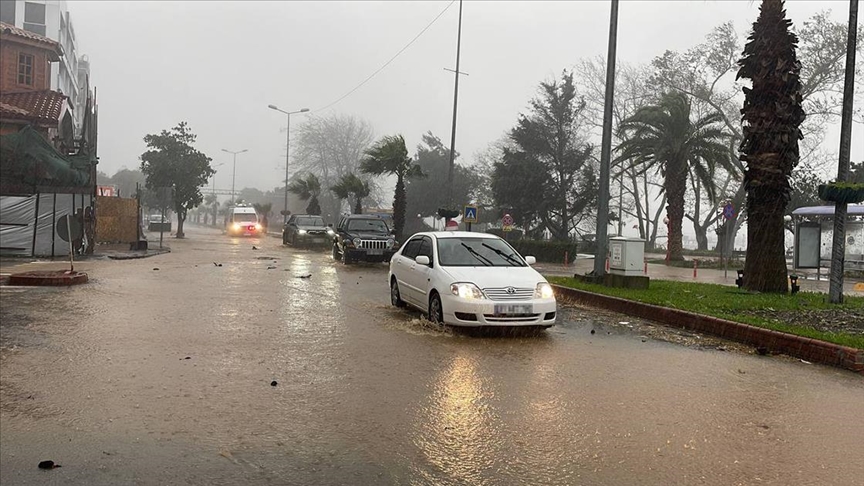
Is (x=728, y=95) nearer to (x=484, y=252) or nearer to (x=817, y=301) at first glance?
(x=817, y=301)

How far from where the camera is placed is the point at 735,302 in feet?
40.5

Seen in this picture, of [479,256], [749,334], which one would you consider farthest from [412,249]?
[749,334]

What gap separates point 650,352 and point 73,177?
768 inches

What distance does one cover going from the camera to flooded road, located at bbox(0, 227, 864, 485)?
13.5 feet

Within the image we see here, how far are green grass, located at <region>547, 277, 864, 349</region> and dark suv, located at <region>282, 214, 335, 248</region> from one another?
63.8 feet

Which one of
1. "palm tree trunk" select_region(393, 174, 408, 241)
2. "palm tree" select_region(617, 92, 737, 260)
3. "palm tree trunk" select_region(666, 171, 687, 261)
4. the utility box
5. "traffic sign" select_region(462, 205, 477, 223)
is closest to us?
the utility box

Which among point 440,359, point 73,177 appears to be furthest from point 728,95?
point 440,359

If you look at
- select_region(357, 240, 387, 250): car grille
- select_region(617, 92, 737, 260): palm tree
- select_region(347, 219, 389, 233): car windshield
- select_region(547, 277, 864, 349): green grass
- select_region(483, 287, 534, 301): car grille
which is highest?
select_region(617, 92, 737, 260): palm tree

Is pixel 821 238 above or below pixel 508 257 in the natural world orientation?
above

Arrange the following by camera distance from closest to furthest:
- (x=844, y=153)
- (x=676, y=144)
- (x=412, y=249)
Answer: (x=412, y=249)
(x=844, y=153)
(x=676, y=144)

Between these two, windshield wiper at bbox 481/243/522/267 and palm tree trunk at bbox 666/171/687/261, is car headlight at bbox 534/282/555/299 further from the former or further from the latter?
palm tree trunk at bbox 666/171/687/261

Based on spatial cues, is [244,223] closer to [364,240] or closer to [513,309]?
[364,240]

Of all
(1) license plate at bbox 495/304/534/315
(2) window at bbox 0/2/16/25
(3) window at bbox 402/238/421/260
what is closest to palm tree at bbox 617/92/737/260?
(3) window at bbox 402/238/421/260

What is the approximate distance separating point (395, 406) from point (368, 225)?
19.4 metres
